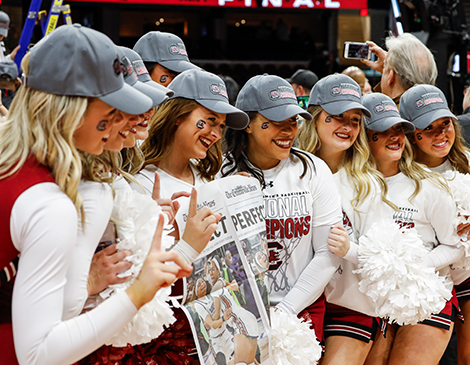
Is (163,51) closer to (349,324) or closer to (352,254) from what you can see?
(352,254)

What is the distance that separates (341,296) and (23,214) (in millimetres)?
1608

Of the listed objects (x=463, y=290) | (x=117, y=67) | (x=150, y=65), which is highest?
(x=117, y=67)

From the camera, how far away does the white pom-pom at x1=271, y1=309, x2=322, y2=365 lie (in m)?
1.94

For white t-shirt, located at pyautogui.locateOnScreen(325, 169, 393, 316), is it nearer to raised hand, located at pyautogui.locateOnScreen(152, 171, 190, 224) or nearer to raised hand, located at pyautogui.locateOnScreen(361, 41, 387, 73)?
raised hand, located at pyautogui.locateOnScreen(152, 171, 190, 224)

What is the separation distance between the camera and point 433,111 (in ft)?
8.75

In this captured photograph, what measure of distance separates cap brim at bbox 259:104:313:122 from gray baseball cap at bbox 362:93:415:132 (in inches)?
17.7

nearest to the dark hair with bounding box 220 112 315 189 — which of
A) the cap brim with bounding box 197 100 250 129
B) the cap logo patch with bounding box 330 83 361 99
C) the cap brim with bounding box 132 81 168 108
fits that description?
the cap brim with bounding box 197 100 250 129

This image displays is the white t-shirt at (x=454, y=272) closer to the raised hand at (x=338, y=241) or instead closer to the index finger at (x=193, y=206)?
the raised hand at (x=338, y=241)

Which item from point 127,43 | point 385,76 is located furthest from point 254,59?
point 385,76

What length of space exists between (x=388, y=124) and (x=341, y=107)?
0.24 meters

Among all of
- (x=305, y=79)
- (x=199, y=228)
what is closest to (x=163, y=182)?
(x=199, y=228)

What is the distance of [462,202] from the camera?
8.09 ft

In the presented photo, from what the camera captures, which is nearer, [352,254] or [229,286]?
[229,286]

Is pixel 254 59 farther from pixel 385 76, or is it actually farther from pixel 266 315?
pixel 266 315
